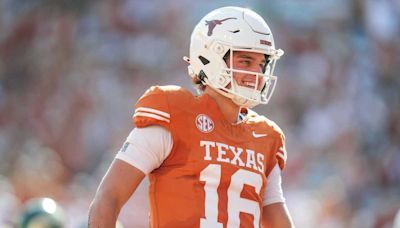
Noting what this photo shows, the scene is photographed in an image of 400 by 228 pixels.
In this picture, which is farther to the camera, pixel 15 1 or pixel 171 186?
pixel 15 1

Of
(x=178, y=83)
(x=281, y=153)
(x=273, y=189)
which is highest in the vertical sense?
(x=281, y=153)

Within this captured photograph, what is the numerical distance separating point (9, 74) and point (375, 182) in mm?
4046

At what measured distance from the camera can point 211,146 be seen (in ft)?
11.8

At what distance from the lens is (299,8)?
10336 millimetres

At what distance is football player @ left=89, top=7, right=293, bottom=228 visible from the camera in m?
3.50

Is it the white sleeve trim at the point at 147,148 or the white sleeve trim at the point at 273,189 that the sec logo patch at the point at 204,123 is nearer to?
the white sleeve trim at the point at 147,148

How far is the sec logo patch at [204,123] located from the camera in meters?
3.61

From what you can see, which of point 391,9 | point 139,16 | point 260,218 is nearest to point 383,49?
point 391,9

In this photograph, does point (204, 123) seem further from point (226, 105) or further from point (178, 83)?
point (178, 83)

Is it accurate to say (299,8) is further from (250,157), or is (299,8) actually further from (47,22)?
(250,157)

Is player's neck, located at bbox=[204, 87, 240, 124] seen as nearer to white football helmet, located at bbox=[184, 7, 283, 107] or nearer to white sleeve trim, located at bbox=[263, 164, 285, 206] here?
white football helmet, located at bbox=[184, 7, 283, 107]

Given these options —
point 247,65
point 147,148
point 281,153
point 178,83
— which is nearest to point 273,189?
point 281,153

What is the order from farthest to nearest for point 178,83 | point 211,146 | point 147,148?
1. point 178,83
2. point 211,146
3. point 147,148

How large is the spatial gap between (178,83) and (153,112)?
635 centimetres
